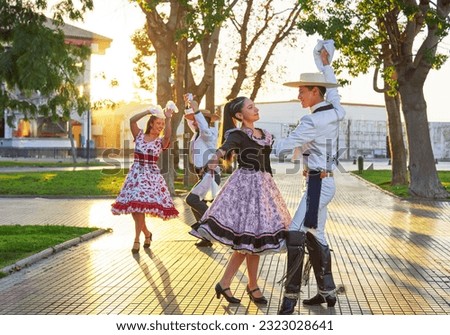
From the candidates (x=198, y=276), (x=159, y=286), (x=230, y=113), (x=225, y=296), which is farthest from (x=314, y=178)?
(x=198, y=276)

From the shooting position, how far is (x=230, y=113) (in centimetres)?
862

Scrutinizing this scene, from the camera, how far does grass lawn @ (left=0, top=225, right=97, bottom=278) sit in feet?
39.0

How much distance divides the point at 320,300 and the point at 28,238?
256 inches

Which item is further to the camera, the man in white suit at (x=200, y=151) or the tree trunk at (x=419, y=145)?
the tree trunk at (x=419, y=145)

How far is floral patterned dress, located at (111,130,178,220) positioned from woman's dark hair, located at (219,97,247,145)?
12.6 feet

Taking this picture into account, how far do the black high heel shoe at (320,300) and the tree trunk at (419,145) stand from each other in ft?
61.3

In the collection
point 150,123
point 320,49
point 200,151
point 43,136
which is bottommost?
point 43,136

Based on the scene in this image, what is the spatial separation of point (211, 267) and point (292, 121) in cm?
8343

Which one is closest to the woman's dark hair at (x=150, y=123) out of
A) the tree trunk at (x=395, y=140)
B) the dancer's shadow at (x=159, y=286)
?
the dancer's shadow at (x=159, y=286)

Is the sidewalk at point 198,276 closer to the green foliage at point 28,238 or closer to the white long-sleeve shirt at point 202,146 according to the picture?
the green foliage at point 28,238

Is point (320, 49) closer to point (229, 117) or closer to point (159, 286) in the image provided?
point (229, 117)

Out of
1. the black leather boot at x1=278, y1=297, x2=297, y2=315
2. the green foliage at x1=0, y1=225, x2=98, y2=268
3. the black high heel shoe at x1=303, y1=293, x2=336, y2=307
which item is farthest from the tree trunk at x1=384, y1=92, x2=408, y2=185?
the black leather boot at x1=278, y1=297, x2=297, y2=315

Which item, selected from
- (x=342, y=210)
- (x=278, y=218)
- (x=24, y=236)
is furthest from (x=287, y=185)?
(x=278, y=218)

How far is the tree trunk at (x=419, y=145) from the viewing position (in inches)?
1049
